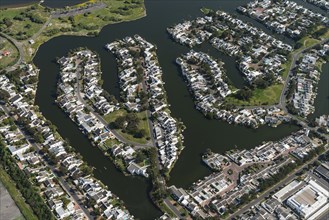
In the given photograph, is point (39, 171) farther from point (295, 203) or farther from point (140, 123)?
point (295, 203)

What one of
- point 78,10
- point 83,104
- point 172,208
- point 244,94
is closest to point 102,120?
point 83,104

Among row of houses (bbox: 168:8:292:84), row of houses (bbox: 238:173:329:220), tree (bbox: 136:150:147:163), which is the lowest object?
row of houses (bbox: 238:173:329:220)

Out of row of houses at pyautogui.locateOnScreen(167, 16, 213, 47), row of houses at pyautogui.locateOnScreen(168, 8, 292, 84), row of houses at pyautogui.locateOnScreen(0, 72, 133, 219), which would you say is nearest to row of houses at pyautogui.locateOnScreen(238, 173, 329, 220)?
row of houses at pyautogui.locateOnScreen(0, 72, 133, 219)

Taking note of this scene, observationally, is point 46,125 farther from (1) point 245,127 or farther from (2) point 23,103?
(1) point 245,127

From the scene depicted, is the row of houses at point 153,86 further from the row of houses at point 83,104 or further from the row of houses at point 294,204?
the row of houses at point 294,204

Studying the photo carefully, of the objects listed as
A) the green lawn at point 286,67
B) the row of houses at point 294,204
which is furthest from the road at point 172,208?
the green lawn at point 286,67

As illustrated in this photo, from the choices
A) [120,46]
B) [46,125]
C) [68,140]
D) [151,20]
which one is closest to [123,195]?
[68,140]

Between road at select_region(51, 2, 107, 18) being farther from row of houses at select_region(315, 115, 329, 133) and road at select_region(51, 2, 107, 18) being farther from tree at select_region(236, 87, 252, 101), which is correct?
row of houses at select_region(315, 115, 329, 133)
